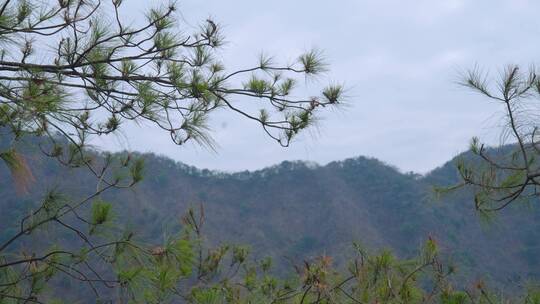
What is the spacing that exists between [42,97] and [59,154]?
0.62 m

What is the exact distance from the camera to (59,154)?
6.89ft

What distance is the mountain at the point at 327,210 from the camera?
9992 millimetres

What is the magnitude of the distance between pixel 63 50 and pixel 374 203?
17214mm

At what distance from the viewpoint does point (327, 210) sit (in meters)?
18.1

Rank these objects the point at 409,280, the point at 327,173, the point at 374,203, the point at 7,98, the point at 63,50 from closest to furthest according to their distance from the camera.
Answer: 1. the point at 7,98
2. the point at 63,50
3. the point at 409,280
4. the point at 374,203
5. the point at 327,173

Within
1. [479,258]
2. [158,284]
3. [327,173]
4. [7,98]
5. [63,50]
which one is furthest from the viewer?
[327,173]

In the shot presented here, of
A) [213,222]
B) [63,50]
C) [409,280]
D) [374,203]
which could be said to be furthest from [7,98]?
[374,203]

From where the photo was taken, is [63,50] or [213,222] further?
[213,222]

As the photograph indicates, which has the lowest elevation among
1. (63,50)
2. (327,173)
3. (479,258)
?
(479,258)

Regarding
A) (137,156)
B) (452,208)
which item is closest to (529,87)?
(137,156)

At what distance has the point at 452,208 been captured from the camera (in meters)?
13.6

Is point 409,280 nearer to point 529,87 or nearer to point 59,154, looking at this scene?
point 529,87

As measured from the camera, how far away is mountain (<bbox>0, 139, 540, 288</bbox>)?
9.99m

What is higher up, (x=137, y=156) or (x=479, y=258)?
(x=137, y=156)
